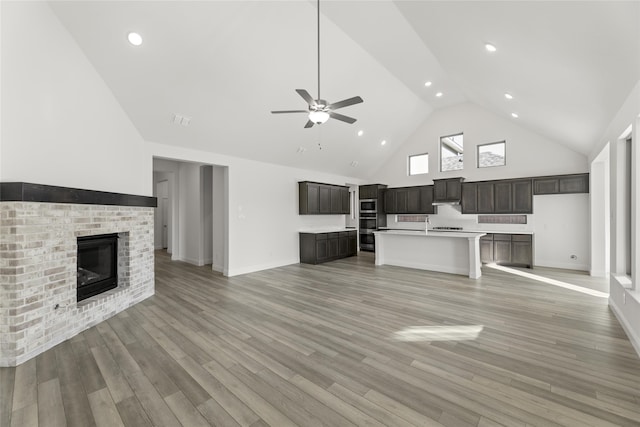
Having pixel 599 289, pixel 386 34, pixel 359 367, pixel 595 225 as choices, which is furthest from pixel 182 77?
pixel 595 225

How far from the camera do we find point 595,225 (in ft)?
19.0

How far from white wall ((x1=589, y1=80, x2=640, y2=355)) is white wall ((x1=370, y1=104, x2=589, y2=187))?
2.86m

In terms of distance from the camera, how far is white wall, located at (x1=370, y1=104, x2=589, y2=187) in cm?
671

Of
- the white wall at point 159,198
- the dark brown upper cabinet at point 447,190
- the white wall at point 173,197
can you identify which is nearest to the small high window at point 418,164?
the dark brown upper cabinet at point 447,190

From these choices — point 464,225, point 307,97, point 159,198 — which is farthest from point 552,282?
point 159,198

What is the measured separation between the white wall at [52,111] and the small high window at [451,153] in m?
8.22

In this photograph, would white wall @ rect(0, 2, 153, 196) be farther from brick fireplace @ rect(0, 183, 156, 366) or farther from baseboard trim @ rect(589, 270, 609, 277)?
baseboard trim @ rect(589, 270, 609, 277)

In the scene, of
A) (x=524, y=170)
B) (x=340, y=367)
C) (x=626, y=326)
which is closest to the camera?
(x=340, y=367)

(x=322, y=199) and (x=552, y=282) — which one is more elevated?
(x=322, y=199)

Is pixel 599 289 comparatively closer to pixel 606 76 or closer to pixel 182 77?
pixel 606 76

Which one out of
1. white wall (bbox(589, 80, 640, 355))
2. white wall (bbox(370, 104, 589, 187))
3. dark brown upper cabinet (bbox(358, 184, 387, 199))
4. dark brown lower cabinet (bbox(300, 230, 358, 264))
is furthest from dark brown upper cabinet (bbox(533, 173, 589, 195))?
dark brown lower cabinet (bbox(300, 230, 358, 264))

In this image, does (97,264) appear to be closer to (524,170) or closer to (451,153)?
(451,153)

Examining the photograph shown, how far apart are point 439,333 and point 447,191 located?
19.0ft

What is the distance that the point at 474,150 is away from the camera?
7879mm
